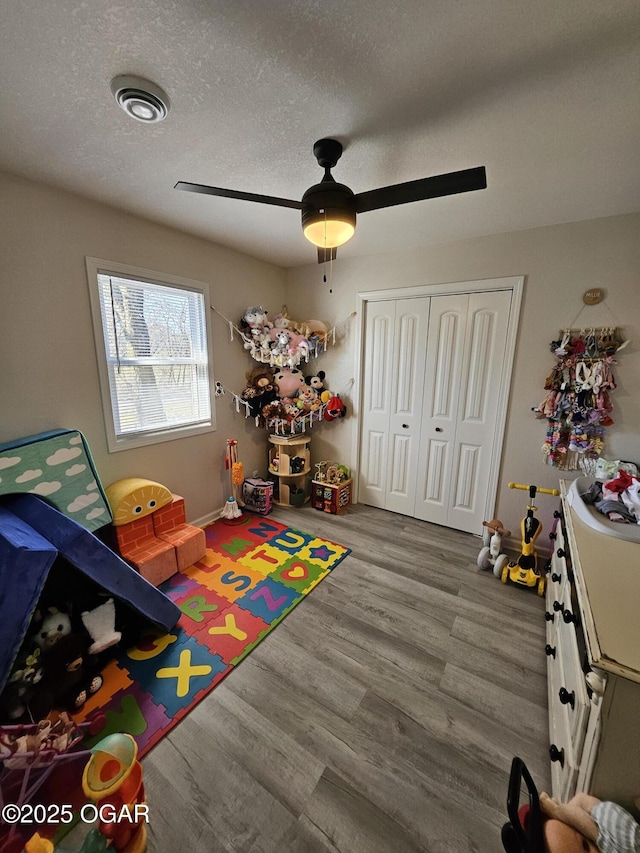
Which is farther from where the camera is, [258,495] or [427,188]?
[258,495]

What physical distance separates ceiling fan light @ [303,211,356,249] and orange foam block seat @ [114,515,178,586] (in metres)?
2.07

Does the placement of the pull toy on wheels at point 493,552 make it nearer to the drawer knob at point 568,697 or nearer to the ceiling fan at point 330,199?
the drawer knob at point 568,697

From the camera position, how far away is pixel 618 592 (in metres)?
1.04

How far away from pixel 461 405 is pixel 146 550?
2.70 meters

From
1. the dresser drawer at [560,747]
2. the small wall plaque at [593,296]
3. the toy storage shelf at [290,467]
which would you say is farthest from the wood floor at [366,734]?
the small wall plaque at [593,296]

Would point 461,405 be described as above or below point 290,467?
above

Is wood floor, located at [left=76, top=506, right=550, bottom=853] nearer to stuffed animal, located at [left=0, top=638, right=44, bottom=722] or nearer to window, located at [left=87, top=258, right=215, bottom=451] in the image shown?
stuffed animal, located at [left=0, top=638, right=44, bottom=722]

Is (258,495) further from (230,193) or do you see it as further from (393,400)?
(230,193)

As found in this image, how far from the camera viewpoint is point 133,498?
2.14 meters

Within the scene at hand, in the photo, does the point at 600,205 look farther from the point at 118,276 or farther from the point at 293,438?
the point at 118,276

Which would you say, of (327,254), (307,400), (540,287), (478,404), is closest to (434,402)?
(478,404)

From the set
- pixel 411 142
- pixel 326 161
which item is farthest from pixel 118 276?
pixel 411 142

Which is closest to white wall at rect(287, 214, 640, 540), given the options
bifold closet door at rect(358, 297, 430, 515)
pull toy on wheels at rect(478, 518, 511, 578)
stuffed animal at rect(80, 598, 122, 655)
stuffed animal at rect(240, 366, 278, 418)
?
bifold closet door at rect(358, 297, 430, 515)

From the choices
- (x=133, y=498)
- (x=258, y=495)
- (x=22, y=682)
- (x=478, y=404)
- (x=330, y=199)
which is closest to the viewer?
(x=22, y=682)
